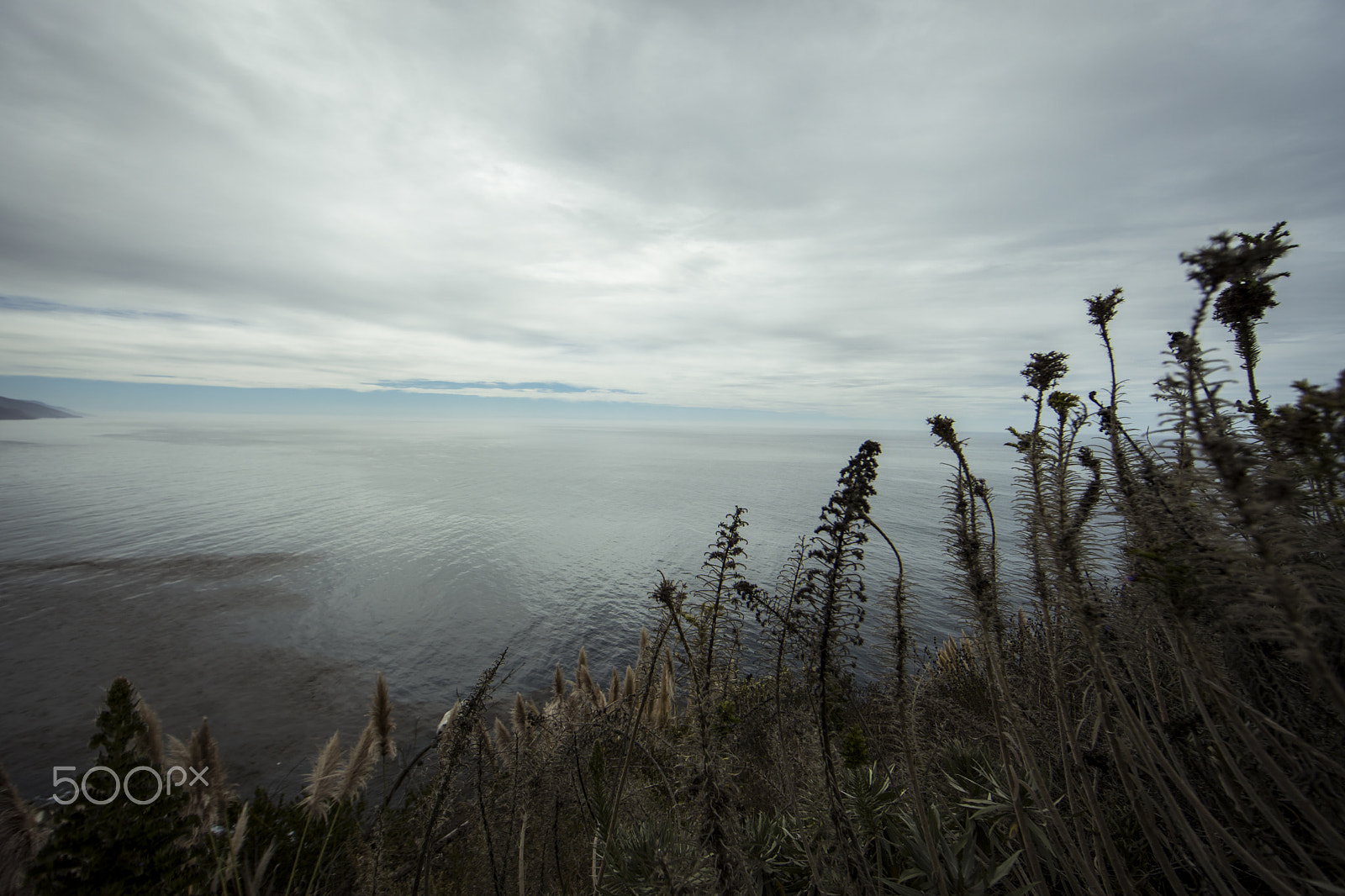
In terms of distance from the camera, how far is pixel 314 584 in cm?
3030

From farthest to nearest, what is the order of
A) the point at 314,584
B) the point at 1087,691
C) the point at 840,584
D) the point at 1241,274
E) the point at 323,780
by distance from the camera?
the point at 314,584 → the point at 323,780 → the point at 1087,691 → the point at 840,584 → the point at 1241,274

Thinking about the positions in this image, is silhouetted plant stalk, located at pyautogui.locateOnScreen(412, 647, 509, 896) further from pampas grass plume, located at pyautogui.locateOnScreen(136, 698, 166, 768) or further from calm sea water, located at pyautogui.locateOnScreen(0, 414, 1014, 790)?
pampas grass plume, located at pyautogui.locateOnScreen(136, 698, 166, 768)

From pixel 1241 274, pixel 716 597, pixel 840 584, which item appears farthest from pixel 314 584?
pixel 1241 274

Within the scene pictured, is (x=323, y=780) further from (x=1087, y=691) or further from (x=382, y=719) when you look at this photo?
(x=1087, y=691)

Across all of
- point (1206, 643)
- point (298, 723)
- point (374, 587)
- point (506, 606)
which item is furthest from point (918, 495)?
point (1206, 643)

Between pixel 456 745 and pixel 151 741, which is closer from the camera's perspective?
pixel 456 745

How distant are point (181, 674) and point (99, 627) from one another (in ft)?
25.7

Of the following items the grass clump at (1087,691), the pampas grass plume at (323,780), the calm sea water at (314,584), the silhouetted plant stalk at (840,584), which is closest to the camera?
the grass clump at (1087,691)

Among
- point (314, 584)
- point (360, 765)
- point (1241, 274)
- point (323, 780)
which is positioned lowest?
point (314, 584)

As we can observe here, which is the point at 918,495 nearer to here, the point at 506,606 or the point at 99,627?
the point at 506,606

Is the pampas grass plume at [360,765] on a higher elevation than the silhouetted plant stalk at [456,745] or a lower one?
lower

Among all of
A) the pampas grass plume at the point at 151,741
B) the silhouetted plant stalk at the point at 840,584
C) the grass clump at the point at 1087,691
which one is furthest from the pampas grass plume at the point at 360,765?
the silhouetted plant stalk at the point at 840,584

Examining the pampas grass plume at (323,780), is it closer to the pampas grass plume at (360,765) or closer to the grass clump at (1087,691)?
the pampas grass plume at (360,765)

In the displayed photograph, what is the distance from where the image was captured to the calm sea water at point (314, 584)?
18562mm
